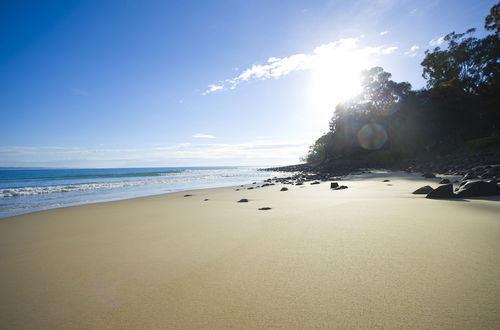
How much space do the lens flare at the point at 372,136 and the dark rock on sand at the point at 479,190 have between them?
2882cm

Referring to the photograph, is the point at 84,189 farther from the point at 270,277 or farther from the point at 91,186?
the point at 270,277

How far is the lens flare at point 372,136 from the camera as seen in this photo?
32.3 m

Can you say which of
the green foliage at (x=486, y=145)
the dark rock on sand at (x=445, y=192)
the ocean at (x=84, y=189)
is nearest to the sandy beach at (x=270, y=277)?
the dark rock on sand at (x=445, y=192)

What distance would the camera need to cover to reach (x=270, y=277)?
2066 mm

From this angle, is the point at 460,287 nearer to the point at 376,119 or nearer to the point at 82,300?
the point at 82,300

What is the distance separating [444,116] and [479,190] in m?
25.2

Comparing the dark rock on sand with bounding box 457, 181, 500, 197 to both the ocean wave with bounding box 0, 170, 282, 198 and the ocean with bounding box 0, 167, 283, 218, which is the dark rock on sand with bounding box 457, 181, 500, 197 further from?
the ocean wave with bounding box 0, 170, 282, 198

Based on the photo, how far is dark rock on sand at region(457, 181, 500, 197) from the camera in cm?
572

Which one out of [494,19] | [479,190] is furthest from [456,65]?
[479,190]

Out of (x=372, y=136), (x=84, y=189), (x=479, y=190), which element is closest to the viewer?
(x=479, y=190)

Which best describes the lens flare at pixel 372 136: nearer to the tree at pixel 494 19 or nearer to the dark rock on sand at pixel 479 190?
the tree at pixel 494 19

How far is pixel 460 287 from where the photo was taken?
1692mm

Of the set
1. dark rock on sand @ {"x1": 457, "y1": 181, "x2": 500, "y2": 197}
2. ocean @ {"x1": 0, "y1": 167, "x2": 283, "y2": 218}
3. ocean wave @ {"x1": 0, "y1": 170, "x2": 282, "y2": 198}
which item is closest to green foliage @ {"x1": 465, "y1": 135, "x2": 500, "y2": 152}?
dark rock on sand @ {"x1": 457, "y1": 181, "x2": 500, "y2": 197}

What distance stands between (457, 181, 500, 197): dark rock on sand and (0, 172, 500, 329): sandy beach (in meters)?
2.08
